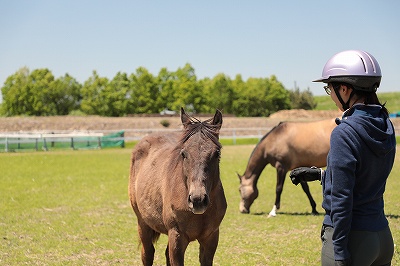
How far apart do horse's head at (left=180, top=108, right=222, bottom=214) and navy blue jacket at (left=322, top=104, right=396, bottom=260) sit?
1444 mm

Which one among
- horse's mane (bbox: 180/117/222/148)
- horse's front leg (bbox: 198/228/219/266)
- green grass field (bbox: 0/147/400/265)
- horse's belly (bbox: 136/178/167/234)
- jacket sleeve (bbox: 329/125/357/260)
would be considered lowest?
green grass field (bbox: 0/147/400/265)

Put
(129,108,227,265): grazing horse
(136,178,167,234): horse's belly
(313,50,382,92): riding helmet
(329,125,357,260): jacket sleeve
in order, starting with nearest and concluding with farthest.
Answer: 1. (329,125,357,260): jacket sleeve
2. (313,50,382,92): riding helmet
3. (129,108,227,265): grazing horse
4. (136,178,167,234): horse's belly

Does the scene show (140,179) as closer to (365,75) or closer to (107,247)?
(107,247)

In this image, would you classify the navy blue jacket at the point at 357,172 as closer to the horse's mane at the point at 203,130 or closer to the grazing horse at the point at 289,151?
the horse's mane at the point at 203,130

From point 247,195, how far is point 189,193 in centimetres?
701

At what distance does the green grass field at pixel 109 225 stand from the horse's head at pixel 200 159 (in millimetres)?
2652

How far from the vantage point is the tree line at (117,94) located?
71.9m

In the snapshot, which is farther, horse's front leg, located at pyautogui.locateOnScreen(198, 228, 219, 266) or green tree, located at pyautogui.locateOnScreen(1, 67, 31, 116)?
green tree, located at pyautogui.locateOnScreen(1, 67, 31, 116)

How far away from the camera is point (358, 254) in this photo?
2.76 meters

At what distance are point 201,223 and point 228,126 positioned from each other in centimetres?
4253

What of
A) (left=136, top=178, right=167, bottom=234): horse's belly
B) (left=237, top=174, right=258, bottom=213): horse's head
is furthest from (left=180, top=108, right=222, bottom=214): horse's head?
(left=237, top=174, right=258, bottom=213): horse's head

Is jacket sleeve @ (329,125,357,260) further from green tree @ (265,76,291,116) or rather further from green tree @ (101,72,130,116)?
green tree @ (265,76,291,116)

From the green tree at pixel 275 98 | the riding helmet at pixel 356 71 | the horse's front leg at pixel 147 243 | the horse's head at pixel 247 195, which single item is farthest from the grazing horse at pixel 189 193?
the green tree at pixel 275 98

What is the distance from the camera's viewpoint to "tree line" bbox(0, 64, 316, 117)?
236ft
